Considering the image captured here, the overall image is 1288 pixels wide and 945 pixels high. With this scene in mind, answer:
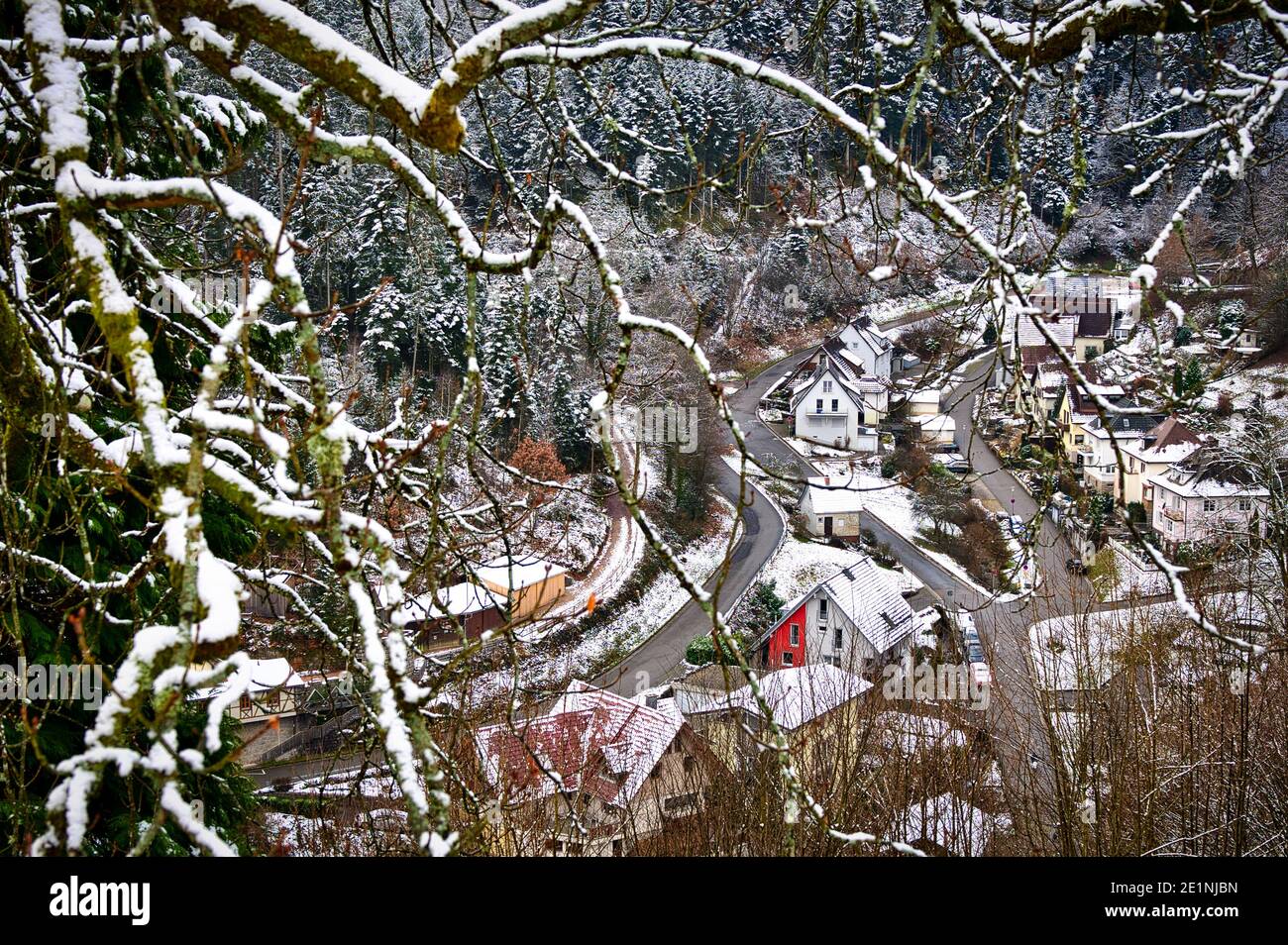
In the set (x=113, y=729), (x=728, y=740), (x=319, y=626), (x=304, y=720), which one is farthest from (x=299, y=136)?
(x=304, y=720)

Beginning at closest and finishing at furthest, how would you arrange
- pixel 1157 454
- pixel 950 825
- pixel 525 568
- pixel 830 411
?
pixel 525 568 → pixel 950 825 → pixel 1157 454 → pixel 830 411

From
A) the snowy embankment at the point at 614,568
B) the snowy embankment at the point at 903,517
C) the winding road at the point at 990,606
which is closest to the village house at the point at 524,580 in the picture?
the winding road at the point at 990,606

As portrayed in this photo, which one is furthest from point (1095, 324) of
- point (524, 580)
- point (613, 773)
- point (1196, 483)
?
point (524, 580)

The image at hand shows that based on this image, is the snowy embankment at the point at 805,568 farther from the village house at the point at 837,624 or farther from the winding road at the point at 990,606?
A: the village house at the point at 837,624

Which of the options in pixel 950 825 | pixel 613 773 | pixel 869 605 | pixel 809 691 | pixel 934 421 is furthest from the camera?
pixel 869 605

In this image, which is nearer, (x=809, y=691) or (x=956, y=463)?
(x=809, y=691)

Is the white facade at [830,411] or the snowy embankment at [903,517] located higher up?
the white facade at [830,411]

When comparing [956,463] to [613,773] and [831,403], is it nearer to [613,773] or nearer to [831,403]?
[831,403]

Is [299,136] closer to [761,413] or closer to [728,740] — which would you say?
[728,740]
